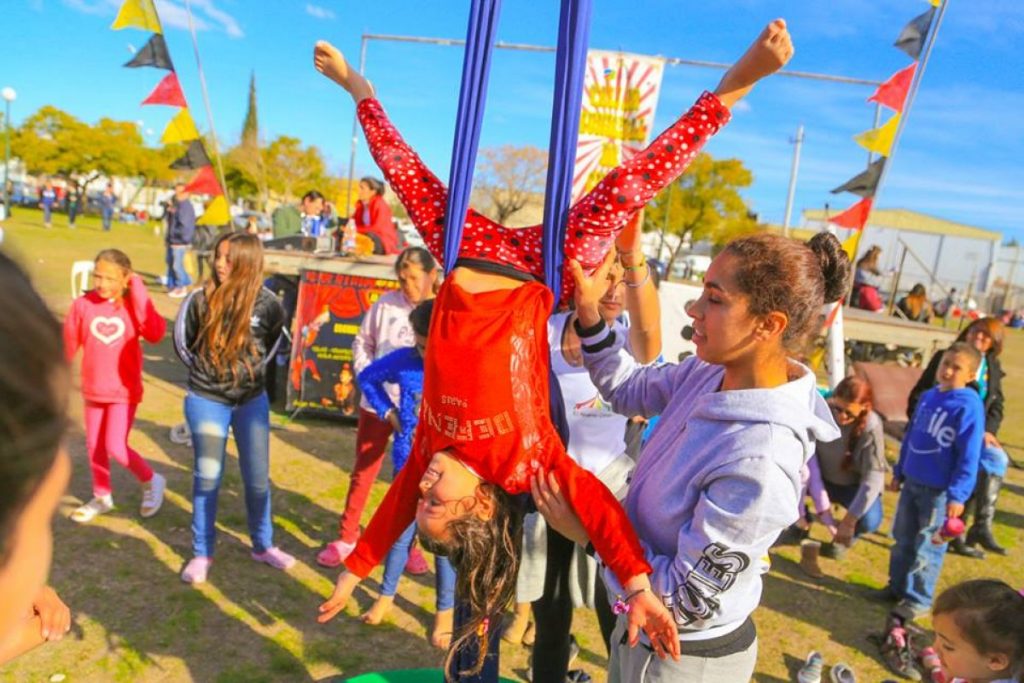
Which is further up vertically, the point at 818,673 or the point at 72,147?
the point at 72,147

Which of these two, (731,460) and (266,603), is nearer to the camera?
(731,460)

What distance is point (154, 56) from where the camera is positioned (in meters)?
5.27

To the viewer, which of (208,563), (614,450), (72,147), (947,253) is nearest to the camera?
(614,450)

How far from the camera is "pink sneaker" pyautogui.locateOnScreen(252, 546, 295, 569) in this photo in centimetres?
387

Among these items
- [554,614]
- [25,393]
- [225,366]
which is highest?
[25,393]

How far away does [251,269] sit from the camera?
3.39 metres

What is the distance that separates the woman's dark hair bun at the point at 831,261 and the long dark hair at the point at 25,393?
151 centimetres

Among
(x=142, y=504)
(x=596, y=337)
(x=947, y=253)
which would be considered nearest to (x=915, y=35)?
(x=596, y=337)

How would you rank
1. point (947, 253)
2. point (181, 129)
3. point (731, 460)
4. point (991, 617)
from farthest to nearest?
point (947, 253)
point (181, 129)
point (991, 617)
point (731, 460)

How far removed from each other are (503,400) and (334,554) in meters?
2.70

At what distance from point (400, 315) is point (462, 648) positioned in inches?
83.4

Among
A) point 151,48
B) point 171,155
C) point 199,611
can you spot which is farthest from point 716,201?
point 171,155

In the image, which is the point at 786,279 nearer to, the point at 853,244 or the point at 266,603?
the point at 266,603

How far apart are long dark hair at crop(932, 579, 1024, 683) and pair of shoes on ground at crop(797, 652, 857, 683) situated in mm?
1375
